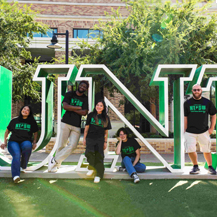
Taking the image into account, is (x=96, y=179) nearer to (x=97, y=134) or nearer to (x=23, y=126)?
(x=97, y=134)

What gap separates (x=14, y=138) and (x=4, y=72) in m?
1.77

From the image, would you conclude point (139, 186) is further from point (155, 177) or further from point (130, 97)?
point (130, 97)

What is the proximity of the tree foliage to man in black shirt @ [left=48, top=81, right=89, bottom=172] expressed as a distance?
5.24m

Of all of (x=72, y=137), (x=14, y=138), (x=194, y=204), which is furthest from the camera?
(x=72, y=137)

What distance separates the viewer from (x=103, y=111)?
4812 millimetres

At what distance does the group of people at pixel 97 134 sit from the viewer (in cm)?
465

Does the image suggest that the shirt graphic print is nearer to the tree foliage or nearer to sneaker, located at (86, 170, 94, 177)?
sneaker, located at (86, 170, 94, 177)

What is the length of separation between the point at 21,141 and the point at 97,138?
4.92 ft

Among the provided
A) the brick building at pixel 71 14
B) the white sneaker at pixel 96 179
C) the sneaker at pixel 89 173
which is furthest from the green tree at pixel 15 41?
the white sneaker at pixel 96 179

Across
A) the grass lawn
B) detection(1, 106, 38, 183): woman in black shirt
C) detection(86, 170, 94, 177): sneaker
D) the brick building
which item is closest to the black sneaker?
the grass lawn

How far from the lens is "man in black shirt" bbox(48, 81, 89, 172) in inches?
192

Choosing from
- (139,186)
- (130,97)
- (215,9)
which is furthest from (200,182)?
(215,9)

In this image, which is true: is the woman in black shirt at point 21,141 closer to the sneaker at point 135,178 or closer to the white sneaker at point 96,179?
the white sneaker at point 96,179

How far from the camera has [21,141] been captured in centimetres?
466
